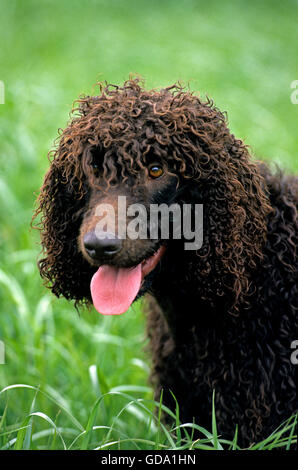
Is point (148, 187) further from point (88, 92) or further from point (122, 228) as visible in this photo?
point (88, 92)

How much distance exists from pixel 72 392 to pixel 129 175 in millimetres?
1806

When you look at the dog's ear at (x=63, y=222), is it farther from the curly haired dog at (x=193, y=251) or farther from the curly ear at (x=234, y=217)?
the curly ear at (x=234, y=217)

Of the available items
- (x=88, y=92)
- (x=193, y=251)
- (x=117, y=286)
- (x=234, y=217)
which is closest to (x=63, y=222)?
(x=117, y=286)

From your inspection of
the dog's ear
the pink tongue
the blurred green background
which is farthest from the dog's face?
the blurred green background

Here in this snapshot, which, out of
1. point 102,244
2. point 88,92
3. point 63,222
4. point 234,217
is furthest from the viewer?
point 88,92

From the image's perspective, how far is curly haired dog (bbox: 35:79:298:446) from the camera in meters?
2.38

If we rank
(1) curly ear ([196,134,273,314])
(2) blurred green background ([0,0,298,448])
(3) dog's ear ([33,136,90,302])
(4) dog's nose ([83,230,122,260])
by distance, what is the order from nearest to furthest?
(4) dog's nose ([83,230,122,260])
(1) curly ear ([196,134,273,314])
(3) dog's ear ([33,136,90,302])
(2) blurred green background ([0,0,298,448])

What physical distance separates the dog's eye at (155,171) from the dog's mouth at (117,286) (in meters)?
0.34

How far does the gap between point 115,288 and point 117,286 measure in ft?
0.04

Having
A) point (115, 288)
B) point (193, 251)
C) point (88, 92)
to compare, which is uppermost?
point (88, 92)

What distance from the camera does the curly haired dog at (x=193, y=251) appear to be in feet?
7.80

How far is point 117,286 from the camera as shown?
7.92ft

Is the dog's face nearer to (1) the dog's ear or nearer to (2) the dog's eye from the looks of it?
(2) the dog's eye

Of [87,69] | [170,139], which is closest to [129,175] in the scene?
[170,139]
